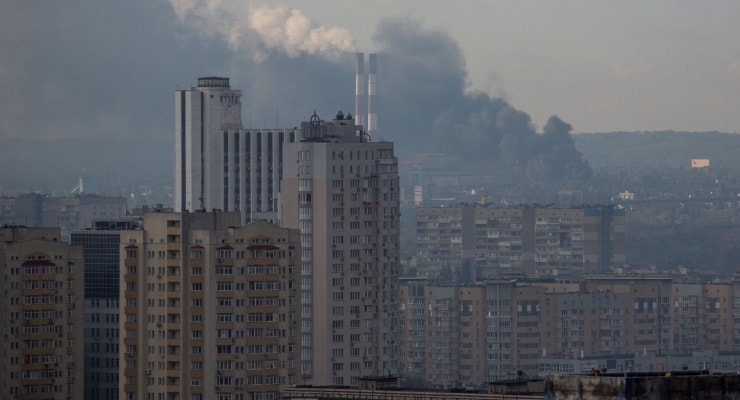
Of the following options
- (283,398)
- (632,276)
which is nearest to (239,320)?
(283,398)

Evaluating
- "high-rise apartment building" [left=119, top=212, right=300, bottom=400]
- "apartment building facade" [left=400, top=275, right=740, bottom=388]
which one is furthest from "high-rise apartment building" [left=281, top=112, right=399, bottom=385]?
"apartment building facade" [left=400, top=275, right=740, bottom=388]

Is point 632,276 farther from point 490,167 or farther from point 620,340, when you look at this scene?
point 490,167

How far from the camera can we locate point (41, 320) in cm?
4619

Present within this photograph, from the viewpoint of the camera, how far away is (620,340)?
258 feet

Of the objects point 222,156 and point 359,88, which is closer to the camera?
point 222,156

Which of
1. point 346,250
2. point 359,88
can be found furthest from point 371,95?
point 346,250

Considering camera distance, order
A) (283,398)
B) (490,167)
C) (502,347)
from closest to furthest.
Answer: (283,398)
(502,347)
(490,167)

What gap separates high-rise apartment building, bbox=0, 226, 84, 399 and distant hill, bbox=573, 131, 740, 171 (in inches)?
2533

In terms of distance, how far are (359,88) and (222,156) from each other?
2944 centimetres

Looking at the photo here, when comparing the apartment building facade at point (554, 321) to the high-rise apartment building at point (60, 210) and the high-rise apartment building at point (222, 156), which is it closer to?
the high-rise apartment building at point (60, 210)

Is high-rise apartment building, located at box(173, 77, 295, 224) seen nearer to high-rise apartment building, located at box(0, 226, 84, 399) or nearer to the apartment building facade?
the apartment building facade

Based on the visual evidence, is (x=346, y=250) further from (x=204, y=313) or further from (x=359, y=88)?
(x=359, y=88)

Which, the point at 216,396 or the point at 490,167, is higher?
the point at 490,167

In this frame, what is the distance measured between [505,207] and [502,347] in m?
32.4
